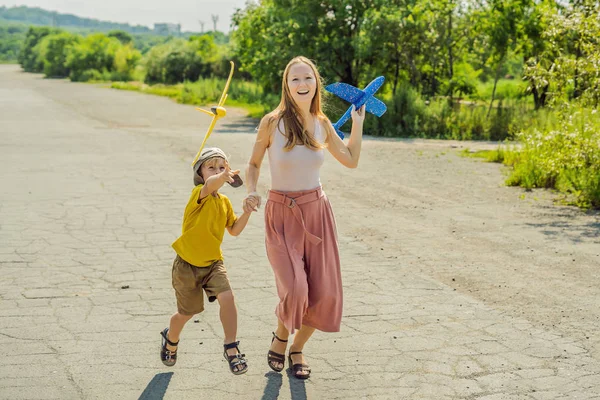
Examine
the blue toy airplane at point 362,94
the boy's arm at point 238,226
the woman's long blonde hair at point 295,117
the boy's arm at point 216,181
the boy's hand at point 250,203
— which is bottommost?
the boy's arm at point 238,226

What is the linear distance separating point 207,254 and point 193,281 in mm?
176

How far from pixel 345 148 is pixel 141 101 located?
3101 centimetres

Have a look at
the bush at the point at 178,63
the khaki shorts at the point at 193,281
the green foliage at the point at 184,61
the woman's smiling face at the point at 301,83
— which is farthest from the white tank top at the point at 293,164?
the bush at the point at 178,63

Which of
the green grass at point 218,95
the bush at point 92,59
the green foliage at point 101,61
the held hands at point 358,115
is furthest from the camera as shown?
the bush at point 92,59

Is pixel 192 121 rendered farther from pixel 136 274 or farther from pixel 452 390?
pixel 452 390

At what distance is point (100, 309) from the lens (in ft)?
19.5

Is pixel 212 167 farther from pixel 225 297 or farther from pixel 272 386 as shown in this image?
pixel 272 386

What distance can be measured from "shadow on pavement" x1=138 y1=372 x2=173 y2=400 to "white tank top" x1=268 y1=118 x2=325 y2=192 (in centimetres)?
125

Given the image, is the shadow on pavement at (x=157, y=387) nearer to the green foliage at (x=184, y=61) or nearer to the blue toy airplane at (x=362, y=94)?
the blue toy airplane at (x=362, y=94)

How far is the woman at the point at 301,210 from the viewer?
176 inches

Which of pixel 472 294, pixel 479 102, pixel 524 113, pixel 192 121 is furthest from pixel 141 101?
pixel 472 294

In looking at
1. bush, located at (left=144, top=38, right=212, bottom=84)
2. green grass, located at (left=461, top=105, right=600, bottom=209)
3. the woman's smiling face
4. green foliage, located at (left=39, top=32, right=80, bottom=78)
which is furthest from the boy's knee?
green foliage, located at (left=39, top=32, right=80, bottom=78)

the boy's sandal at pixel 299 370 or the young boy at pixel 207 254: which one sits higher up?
the young boy at pixel 207 254

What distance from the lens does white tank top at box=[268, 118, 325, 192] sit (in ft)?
14.7
